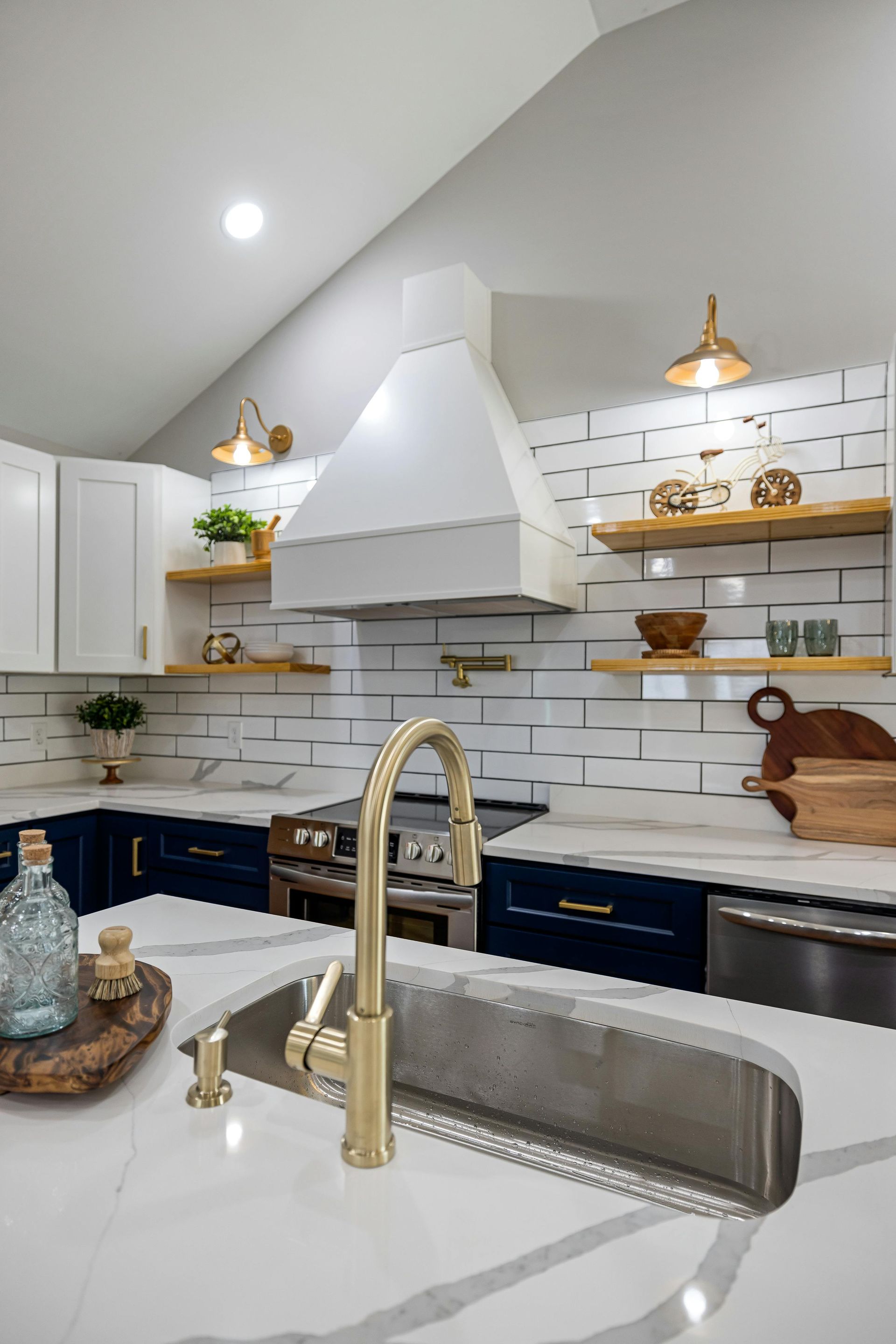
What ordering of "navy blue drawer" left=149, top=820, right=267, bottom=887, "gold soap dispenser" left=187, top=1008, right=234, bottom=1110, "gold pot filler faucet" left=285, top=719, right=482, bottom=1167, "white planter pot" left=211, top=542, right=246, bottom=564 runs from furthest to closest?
"white planter pot" left=211, top=542, right=246, bottom=564
"navy blue drawer" left=149, top=820, right=267, bottom=887
"gold soap dispenser" left=187, top=1008, right=234, bottom=1110
"gold pot filler faucet" left=285, top=719, right=482, bottom=1167

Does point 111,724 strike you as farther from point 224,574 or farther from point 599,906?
point 599,906

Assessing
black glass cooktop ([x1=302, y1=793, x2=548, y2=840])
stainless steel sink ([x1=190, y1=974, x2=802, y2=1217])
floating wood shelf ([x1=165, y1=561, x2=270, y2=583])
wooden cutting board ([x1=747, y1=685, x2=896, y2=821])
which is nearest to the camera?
stainless steel sink ([x1=190, y1=974, x2=802, y2=1217])

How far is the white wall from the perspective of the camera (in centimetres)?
232

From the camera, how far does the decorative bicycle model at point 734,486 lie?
2309mm

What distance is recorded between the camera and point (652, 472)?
2641 millimetres

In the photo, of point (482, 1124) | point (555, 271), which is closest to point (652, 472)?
point (555, 271)

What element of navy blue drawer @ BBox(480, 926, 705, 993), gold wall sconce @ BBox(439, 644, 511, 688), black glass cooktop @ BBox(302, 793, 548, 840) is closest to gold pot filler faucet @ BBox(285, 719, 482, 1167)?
navy blue drawer @ BBox(480, 926, 705, 993)

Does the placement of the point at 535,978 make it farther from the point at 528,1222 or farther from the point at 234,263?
the point at 234,263

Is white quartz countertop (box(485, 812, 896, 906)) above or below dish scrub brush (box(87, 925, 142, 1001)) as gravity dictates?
below

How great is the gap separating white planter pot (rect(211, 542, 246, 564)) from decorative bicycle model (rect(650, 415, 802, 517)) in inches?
66.1

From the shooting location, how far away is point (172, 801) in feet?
9.52

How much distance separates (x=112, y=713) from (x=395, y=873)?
1.74m

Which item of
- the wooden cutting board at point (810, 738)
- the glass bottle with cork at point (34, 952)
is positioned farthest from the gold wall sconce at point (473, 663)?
the glass bottle with cork at point (34, 952)

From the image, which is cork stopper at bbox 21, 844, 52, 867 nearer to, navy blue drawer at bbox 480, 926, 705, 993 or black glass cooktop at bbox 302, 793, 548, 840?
navy blue drawer at bbox 480, 926, 705, 993
